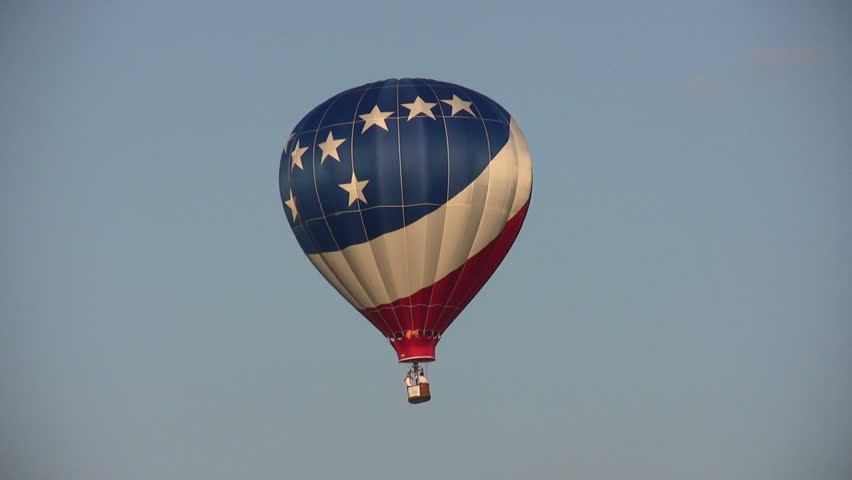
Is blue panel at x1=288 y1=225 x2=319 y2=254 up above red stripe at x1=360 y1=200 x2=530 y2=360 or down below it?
above

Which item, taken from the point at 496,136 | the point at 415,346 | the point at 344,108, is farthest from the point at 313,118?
the point at 415,346

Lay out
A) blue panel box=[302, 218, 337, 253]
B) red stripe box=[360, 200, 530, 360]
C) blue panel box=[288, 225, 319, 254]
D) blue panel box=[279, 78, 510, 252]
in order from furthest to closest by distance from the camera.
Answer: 1. blue panel box=[288, 225, 319, 254]
2. red stripe box=[360, 200, 530, 360]
3. blue panel box=[302, 218, 337, 253]
4. blue panel box=[279, 78, 510, 252]

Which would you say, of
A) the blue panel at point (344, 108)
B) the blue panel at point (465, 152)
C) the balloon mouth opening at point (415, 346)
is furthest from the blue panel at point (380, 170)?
the balloon mouth opening at point (415, 346)

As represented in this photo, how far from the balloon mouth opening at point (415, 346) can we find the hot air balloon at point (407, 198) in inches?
1.2

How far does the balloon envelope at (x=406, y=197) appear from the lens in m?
74.1

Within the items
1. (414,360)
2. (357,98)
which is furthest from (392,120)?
(414,360)

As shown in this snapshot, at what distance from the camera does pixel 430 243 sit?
74625mm

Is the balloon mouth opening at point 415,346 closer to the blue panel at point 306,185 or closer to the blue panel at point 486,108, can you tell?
the blue panel at point 306,185

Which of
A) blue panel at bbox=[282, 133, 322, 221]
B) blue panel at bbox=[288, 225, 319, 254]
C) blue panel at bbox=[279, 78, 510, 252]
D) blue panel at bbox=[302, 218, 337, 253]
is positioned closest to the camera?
blue panel at bbox=[279, 78, 510, 252]

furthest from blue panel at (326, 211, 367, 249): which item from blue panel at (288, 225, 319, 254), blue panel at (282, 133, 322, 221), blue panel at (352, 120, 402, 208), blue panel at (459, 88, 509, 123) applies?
blue panel at (459, 88, 509, 123)

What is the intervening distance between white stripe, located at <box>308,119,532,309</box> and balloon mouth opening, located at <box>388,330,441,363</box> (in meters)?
1.16

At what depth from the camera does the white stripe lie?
→ 244ft

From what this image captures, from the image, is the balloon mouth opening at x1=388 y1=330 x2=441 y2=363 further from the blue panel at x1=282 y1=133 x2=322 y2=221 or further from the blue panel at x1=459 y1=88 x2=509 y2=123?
the blue panel at x1=459 y1=88 x2=509 y2=123

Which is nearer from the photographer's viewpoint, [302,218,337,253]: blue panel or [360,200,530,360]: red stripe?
[302,218,337,253]: blue panel
